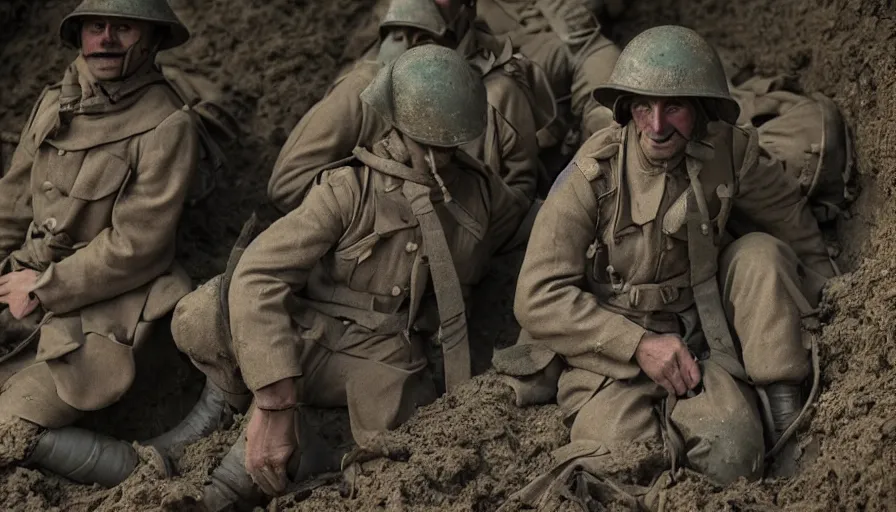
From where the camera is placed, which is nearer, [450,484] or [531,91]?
[450,484]

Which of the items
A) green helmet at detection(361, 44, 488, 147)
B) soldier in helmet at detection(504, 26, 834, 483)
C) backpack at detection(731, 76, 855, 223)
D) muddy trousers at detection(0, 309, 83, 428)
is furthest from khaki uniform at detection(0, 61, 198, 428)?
backpack at detection(731, 76, 855, 223)

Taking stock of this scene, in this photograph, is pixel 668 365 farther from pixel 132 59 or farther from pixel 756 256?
pixel 132 59

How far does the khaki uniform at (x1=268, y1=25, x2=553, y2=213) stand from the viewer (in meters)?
6.80

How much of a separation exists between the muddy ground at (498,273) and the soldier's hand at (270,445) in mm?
116

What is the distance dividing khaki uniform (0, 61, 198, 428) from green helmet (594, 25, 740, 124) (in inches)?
68.3

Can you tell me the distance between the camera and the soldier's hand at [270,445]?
6176 millimetres

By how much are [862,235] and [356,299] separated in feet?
5.90

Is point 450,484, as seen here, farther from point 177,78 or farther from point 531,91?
point 177,78

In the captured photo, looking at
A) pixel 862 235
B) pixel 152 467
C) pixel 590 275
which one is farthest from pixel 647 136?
pixel 152 467

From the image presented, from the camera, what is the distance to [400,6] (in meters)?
6.89

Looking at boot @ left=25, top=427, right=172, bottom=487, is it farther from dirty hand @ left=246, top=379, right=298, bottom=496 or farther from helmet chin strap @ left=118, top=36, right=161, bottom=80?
helmet chin strap @ left=118, top=36, right=161, bottom=80

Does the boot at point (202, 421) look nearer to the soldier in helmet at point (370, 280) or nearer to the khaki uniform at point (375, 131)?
the soldier in helmet at point (370, 280)

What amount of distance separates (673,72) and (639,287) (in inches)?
28.7

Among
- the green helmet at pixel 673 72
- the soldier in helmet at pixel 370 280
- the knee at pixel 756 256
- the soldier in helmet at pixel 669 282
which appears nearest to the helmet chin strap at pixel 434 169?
the soldier in helmet at pixel 370 280
